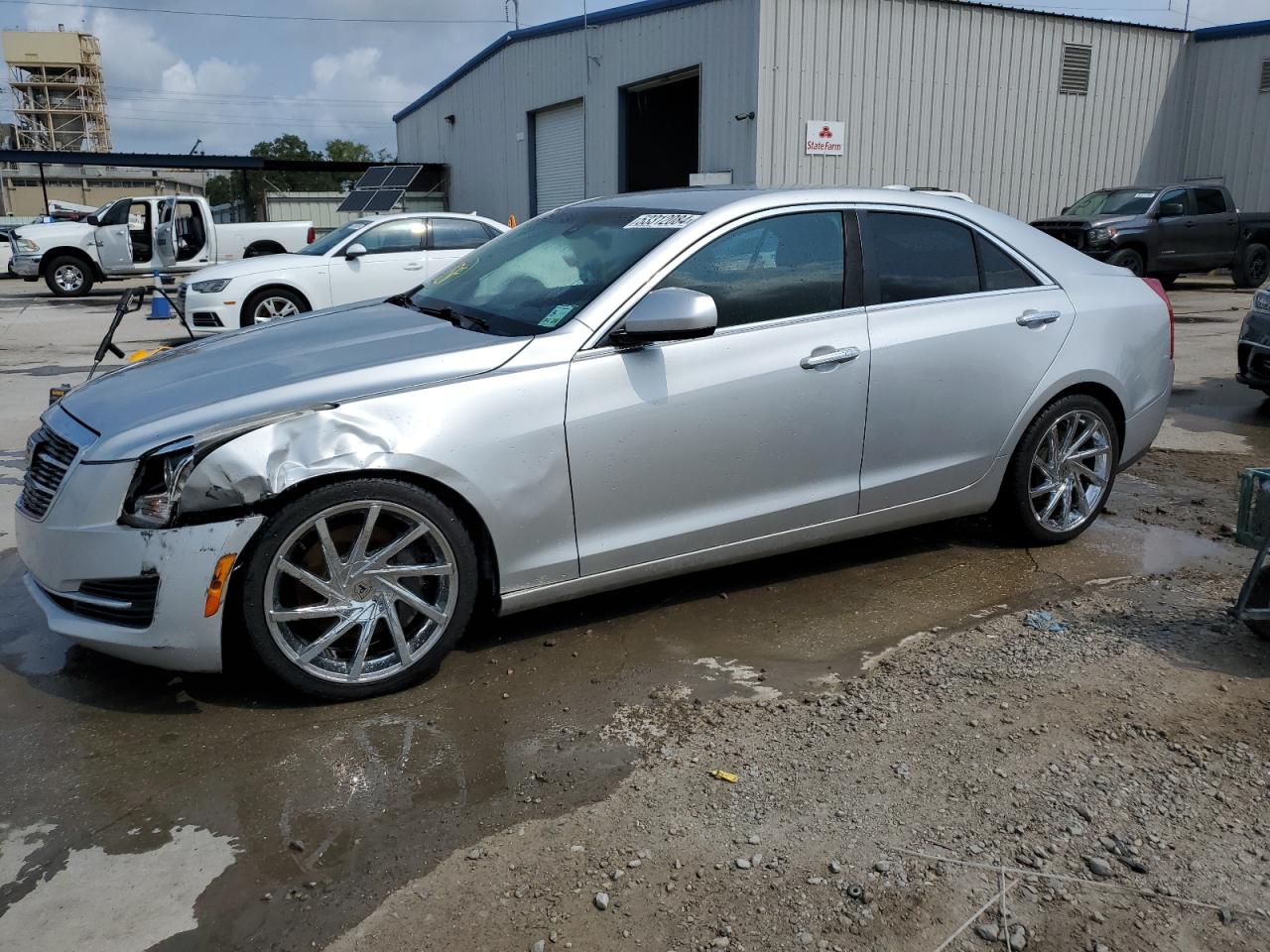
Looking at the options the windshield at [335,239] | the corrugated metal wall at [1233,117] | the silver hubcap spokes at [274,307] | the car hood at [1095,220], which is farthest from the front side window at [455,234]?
the corrugated metal wall at [1233,117]

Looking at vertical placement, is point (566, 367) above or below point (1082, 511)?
above

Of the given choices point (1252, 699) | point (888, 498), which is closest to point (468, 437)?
point (888, 498)

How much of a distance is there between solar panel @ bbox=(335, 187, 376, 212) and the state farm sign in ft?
37.0

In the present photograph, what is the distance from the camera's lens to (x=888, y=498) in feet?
14.5

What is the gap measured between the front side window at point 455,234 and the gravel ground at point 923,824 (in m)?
9.52

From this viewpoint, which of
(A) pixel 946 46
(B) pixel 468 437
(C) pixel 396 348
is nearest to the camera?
(B) pixel 468 437

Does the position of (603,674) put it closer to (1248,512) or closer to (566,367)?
(566,367)

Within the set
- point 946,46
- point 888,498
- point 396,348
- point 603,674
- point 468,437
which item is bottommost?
point 603,674

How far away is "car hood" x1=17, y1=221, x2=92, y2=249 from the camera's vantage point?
20594mm

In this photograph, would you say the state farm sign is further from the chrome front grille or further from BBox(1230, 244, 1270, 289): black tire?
the chrome front grille

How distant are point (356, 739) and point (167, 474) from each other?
1014 millimetres

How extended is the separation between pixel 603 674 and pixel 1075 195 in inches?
861

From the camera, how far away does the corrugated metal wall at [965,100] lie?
59.9 ft

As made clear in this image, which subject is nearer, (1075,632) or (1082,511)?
(1075,632)
